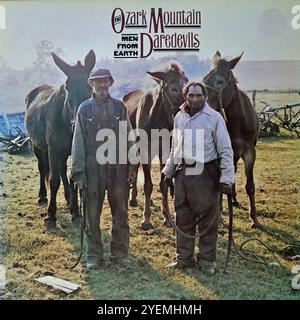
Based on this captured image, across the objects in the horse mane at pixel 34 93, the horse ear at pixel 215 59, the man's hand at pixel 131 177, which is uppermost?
the horse ear at pixel 215 59

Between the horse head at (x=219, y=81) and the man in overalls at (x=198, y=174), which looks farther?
the horse head at (x=219, y=81)

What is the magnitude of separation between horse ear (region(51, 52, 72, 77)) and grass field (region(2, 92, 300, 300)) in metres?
0.91

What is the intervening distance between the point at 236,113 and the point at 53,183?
1791 millimetres

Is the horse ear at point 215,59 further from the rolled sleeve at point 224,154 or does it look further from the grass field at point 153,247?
the grass field at point 153,247

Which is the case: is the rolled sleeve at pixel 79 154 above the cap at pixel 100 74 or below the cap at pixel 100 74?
below

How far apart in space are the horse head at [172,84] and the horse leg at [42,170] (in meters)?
1.26

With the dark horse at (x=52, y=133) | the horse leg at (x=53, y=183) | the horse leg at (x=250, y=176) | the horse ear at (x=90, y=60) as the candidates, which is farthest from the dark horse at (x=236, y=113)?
Answer: the horse leg at (x=53, y=183)

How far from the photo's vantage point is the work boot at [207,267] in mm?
4465

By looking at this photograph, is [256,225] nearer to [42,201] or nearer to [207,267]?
[207,267]

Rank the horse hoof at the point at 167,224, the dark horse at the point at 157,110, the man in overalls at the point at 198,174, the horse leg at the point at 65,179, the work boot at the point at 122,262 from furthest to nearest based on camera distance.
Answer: the horse leg at the point at 65,179, the horse hoof at the point at 167,224, the dark horse at the point at 157,110, the work boot at the point at 122,262, the man in overalls at the point at 198,174

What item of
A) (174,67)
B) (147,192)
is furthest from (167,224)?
(174,67)

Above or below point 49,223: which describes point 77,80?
above

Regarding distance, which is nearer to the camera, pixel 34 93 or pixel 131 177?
pixel 131 177

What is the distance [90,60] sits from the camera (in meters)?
4.64
